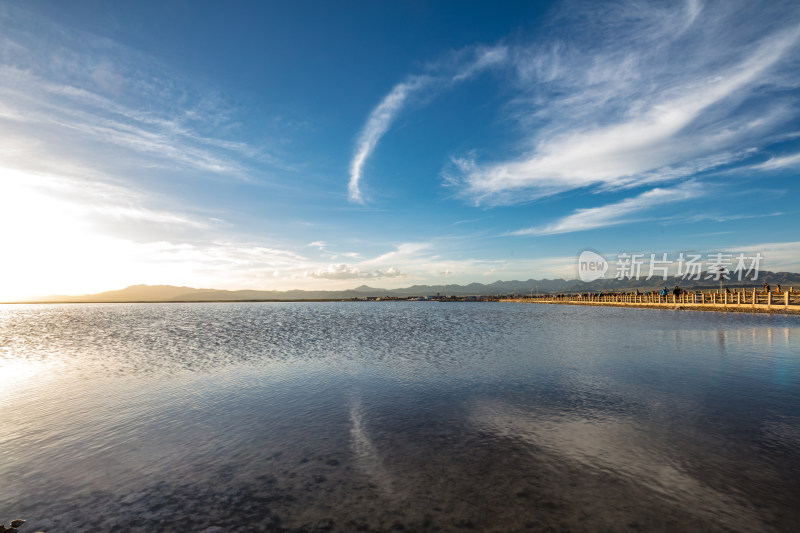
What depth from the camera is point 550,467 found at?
834cm

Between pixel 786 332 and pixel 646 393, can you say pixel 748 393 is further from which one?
pixel 786 332

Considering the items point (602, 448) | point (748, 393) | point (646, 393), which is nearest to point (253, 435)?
point (602, 448)

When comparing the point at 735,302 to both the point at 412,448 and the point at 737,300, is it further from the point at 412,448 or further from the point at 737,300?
the point at 412,448

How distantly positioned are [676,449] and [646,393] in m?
5.54

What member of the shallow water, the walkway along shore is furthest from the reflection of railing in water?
the shallow water

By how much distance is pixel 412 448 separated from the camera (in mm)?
9516

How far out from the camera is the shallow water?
6.75m

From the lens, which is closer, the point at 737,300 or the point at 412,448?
the point at 412,448

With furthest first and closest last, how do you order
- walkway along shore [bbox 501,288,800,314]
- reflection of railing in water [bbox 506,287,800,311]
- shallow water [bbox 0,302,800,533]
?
reflection of railing in water [bbox 506,287,800,311], walkway along shore [bbox 501,288,800,314], shallow water [bbox 0,302,800,533]

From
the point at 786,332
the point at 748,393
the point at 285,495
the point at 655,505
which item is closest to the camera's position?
the point at 655,505

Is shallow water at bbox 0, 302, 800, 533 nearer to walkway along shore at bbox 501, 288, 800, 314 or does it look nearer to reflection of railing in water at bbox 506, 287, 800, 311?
walkway along shore at bbox 501, 288, 800, 314

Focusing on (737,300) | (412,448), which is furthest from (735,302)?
(412,448)

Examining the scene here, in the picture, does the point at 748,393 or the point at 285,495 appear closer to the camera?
the point at 285,495

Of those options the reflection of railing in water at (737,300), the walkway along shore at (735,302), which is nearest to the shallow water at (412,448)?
the walkway along shore at (735,302)
